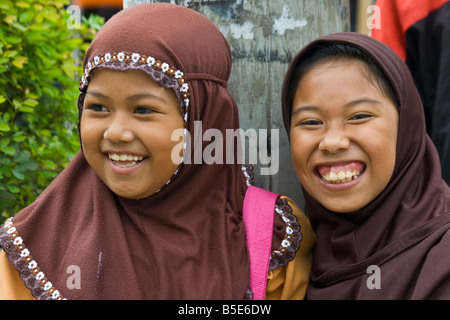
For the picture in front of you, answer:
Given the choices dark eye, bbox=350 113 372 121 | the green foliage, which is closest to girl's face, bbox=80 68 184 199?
dark eye, bbox=350 113 372 121

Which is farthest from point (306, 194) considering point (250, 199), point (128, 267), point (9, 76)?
point (9, 76)

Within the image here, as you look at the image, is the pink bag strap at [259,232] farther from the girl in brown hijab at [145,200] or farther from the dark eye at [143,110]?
the dark eye at [143,110]

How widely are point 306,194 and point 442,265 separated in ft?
2.02

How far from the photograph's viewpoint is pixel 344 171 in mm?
2025

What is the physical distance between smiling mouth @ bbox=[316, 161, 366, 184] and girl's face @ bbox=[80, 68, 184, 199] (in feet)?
1.82

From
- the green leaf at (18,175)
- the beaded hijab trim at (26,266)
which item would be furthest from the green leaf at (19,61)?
the beaded hijab trim at (26,266)

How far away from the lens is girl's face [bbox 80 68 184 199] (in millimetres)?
1938

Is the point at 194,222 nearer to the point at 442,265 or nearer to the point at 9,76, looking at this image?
the point at 442,265

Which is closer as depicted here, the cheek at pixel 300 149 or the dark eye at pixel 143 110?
the dark eye at pixel 143 110

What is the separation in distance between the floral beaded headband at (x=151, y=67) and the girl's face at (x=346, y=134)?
442 millimetres

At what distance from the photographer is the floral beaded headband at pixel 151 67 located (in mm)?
1920

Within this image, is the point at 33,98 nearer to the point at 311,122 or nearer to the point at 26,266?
the point at 26,266

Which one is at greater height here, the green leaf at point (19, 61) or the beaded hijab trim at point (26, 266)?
the green leaf at point (19, 61)

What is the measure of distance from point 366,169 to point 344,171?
0.08 m
